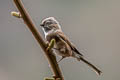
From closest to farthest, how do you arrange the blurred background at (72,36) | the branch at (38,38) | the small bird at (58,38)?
1. the branch at (38,38)
2. the small bird at (58,38)
3. the blurred background at (72,36)

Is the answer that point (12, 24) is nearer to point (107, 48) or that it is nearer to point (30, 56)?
point (30, 56)

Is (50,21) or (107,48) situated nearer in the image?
(50,21)

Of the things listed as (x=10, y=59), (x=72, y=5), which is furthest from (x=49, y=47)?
(x=72, y=5)

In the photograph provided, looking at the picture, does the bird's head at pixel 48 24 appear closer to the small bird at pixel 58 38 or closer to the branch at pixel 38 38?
the small bird at pixel 58 38

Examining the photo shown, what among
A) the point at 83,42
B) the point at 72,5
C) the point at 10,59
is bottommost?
the point at 83,42

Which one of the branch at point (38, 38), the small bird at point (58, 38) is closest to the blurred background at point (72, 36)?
the small bird at point (58, 38)

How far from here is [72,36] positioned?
1.89m

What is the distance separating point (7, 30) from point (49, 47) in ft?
5.40

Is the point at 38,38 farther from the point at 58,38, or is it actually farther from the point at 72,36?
the point at 72,36

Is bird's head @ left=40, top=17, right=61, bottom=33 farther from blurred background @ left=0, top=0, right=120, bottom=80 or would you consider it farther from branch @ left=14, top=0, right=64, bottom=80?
blurred background @ left=0, top=0, right=120, bottom=80

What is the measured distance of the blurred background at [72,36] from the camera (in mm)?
1816

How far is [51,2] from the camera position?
202 cm

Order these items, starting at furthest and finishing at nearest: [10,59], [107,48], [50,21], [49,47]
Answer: [107,48]
[10,59]
[50,21]
[49,47]

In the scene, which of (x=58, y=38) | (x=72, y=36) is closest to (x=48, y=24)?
(x=58, y=38)
